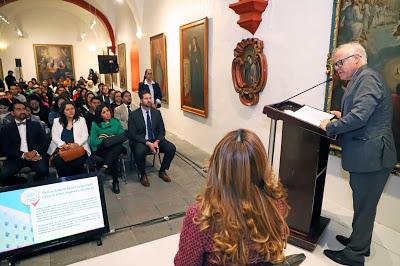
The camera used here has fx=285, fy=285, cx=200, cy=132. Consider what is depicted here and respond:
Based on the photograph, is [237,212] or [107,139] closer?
[237,212]

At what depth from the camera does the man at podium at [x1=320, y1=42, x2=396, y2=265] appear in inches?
77.1

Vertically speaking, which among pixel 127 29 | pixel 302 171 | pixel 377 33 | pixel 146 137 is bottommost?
pixel 146 137

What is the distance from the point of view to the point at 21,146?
360 centimetres

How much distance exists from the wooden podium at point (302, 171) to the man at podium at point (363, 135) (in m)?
0.24

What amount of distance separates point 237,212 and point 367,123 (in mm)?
1502

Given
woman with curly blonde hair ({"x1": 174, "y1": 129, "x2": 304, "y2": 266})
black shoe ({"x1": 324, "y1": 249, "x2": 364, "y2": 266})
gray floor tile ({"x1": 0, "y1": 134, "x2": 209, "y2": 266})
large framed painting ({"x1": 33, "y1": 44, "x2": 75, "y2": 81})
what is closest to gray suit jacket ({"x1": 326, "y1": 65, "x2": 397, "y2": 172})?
black shoe ({"x1": 324, "y1": 249, "x2": 364, "y2": 266})

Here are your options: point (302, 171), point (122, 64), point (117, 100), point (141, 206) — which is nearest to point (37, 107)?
point (117, 100)

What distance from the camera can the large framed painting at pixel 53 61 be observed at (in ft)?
47.9

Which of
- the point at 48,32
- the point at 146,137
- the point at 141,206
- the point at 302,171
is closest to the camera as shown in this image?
the point at 302,171

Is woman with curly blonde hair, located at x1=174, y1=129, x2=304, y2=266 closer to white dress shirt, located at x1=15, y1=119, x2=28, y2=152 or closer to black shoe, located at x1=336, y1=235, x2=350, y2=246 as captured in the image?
black shoe, located at x1=336, y1=235, x2=350, y2=246

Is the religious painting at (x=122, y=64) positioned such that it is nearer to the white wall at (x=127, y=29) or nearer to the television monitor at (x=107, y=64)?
the white wall at (x=127, y=29)

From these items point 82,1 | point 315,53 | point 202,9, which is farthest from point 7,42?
point 315,53

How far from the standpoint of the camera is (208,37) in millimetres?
4887

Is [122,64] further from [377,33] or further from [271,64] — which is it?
[377,33]
